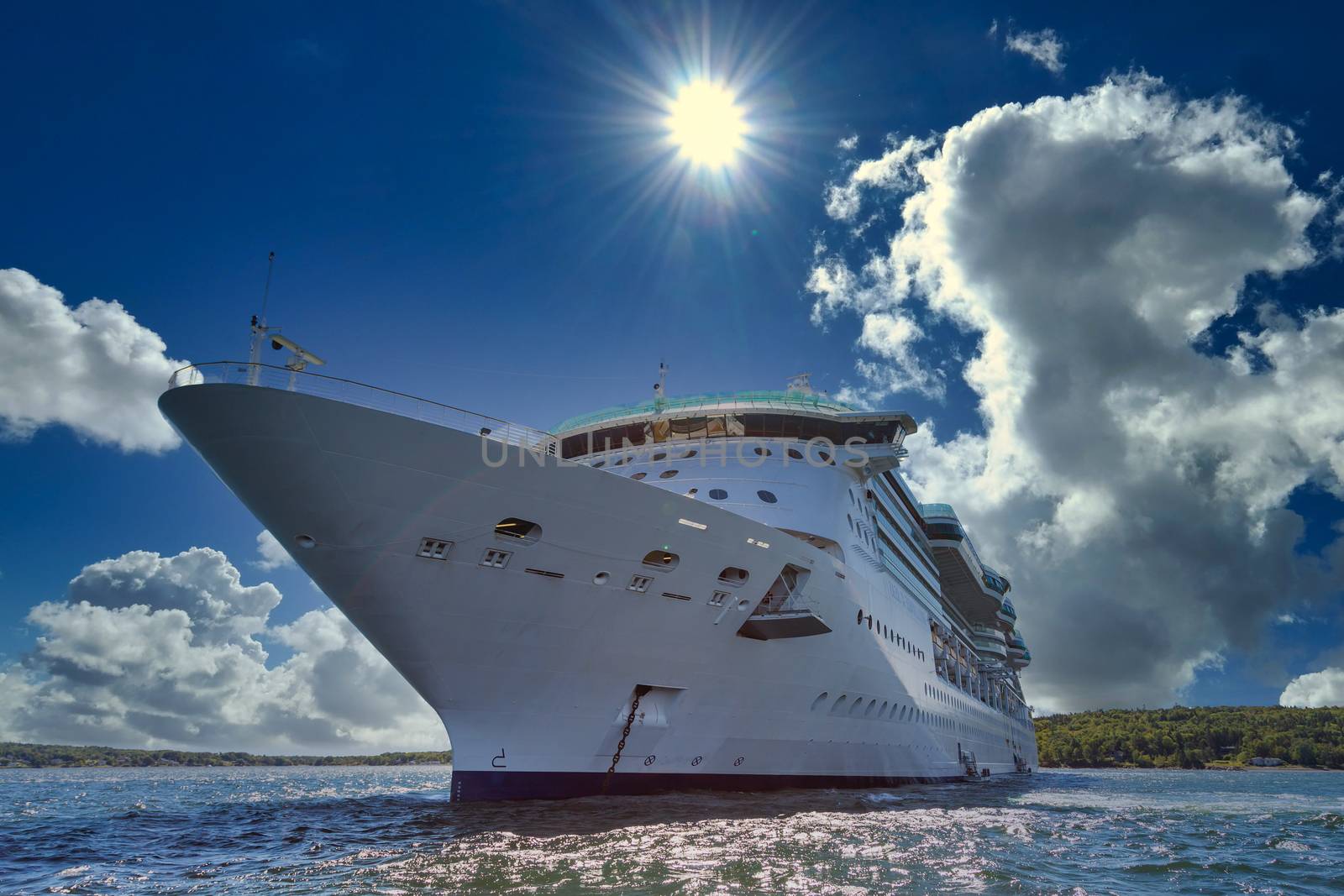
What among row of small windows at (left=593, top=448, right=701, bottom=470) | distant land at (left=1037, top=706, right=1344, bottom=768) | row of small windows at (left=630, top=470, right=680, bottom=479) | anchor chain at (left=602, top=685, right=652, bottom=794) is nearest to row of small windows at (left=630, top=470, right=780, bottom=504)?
row of small windows at (left=630, top=470, right=680, bottom=479)

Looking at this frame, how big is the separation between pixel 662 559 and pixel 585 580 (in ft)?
5.16

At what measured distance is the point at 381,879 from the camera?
8219 millimetres

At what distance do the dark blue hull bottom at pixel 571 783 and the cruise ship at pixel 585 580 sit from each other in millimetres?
34

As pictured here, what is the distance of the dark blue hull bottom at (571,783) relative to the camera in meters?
13.1

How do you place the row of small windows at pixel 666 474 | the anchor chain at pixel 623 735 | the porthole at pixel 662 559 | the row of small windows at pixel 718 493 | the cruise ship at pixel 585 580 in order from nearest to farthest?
the cruise ship at pixel 585 580 < the porthole at pixel 662 559 < the anchor chain at pixel 623 735 < the row of small windows at pixel 718 493 < the row of small windows at pixel 666 474

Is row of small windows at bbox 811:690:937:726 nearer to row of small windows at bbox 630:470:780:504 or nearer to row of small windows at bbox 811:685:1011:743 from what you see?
row of small windows at bbox 811:685:1011:743

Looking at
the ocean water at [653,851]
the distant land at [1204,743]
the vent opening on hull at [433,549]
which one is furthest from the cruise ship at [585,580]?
the distant land at [1204,743]

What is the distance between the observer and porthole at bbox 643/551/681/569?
13.7m

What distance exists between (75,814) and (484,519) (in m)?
14.6

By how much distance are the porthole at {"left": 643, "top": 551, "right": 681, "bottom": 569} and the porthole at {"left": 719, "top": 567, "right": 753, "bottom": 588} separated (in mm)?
1347

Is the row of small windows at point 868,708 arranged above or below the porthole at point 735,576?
below

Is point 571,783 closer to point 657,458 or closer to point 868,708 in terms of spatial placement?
point 657,458

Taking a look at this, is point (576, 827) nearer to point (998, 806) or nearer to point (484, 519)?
point (484, 519)

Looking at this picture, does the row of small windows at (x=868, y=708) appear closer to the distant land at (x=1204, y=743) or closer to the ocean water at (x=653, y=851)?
the ocean water at (x=653, y=851)
